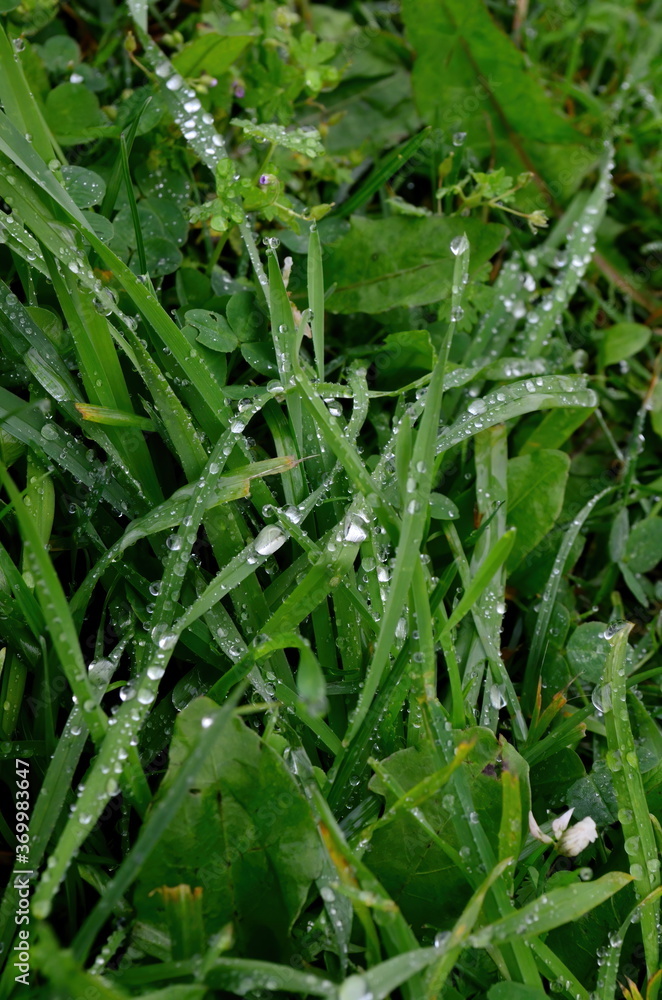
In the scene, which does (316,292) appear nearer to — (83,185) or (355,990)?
(83,185)

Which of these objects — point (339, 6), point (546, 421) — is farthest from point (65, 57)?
point (546, 421)

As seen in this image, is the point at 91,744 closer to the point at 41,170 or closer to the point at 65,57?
the point at 41,170

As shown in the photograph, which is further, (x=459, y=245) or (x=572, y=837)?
(x=459, y=245)

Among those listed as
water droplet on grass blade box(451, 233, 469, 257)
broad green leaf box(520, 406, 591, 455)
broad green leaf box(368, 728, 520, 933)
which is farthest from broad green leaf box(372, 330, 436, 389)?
broad green leaf box(368, 728, 520, 933)

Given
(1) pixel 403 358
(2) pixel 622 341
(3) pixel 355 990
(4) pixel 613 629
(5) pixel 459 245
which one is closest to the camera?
(3) pixel 355 990

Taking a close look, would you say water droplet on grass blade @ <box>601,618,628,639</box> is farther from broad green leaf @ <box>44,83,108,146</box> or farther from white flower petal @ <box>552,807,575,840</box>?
broad green leaf @ <box>44,83,108,146</box>

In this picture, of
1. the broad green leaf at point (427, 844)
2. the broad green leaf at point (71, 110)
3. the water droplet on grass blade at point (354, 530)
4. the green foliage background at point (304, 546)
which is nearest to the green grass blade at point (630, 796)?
the green foliage background at point (304, 546)

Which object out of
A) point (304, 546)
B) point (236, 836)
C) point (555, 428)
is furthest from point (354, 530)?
point (555, 428)
